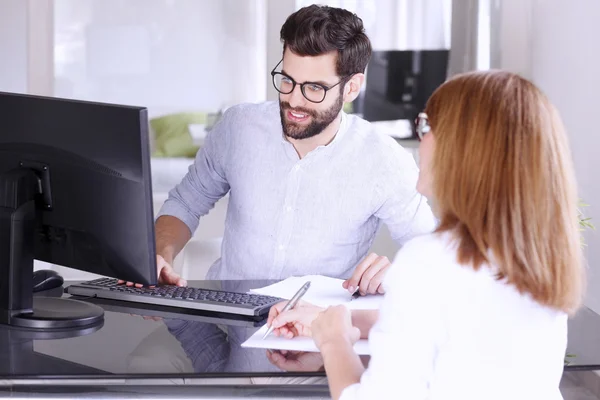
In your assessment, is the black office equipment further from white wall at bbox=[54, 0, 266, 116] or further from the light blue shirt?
white wall at bbox=[54, 0, 266, 116]

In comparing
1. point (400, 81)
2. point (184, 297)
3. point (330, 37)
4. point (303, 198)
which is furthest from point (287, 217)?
point (400, 81)

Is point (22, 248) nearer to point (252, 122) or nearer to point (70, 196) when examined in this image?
point (70, 196)

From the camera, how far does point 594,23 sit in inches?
138

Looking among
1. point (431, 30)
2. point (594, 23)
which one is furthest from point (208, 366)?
point (431, 30)

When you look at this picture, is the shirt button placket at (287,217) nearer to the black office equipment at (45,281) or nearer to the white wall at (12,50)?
the black office equipment at (45,281)

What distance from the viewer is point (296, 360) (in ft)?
5.37

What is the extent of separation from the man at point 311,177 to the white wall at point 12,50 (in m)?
3.35

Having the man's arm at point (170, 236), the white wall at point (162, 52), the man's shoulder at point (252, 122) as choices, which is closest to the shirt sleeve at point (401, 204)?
the man's shoulder at point (252, 122)

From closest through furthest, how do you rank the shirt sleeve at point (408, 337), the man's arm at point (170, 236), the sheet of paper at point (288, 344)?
the shirt sleeve at point (408, 337) < the sheet of paper at point (288, 344) < the man's arm at point (170, 236)

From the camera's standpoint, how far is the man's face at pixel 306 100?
8.37 feet

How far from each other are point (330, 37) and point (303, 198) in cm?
49

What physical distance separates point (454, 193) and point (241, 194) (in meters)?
1.48

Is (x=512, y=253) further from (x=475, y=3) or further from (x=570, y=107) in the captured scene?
(x=475, y=3)

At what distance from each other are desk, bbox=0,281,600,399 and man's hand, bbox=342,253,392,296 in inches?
14.0
